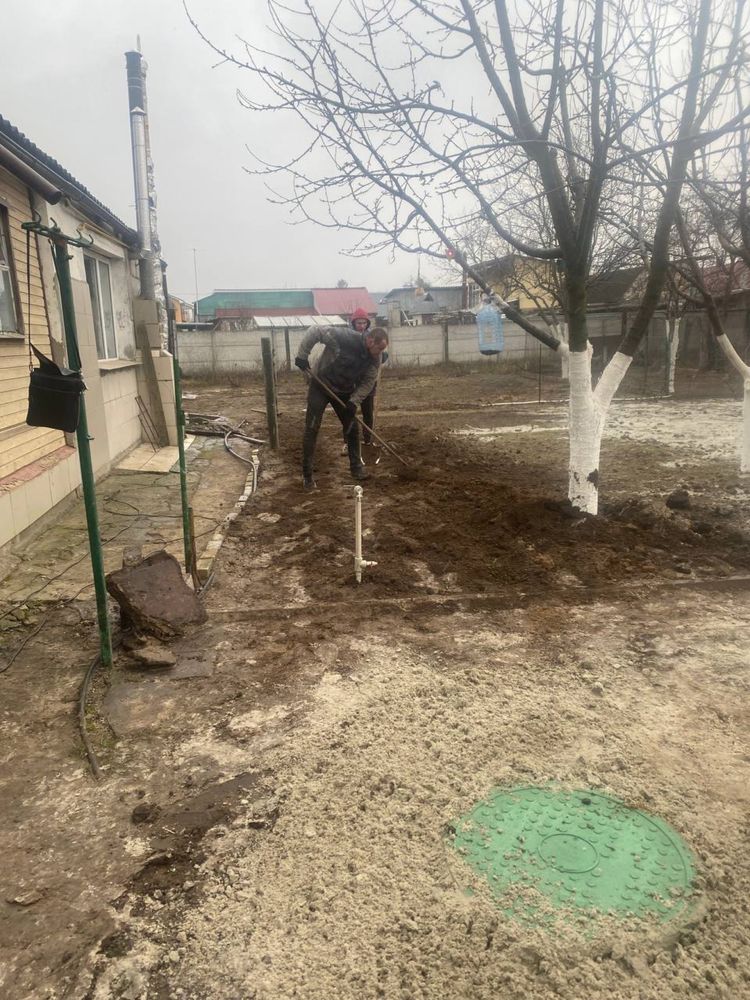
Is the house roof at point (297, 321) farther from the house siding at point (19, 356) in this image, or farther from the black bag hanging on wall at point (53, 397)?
the black bag hanging on wall at point (53, 397)

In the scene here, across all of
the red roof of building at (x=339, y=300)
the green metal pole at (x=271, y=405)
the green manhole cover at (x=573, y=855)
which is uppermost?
the red roof of building at (x=339, y=300)

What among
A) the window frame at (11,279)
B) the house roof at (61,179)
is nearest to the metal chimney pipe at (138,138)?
the house roof at (61,179)

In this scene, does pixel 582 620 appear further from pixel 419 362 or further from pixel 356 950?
pixel 419 362

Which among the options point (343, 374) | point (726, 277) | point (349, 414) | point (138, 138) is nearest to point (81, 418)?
point (349, 414)

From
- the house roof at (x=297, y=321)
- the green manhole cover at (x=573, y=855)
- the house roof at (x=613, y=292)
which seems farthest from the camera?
the house roof at (x=297, y=321)

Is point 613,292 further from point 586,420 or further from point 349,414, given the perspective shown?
point 586,420

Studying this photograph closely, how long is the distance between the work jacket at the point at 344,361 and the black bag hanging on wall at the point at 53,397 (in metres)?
4.45

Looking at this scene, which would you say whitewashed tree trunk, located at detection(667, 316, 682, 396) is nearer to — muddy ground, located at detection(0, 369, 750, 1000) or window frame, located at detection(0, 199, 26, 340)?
muddy ground, located at detection(0, 369, 750, 1000)

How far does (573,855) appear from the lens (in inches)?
89.3

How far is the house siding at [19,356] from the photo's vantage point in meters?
5.66

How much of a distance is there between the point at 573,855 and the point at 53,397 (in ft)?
9.77

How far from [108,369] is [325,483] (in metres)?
3.43

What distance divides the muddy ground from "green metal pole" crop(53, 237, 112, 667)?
33cm

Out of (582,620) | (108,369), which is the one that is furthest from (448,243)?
(108,369)
